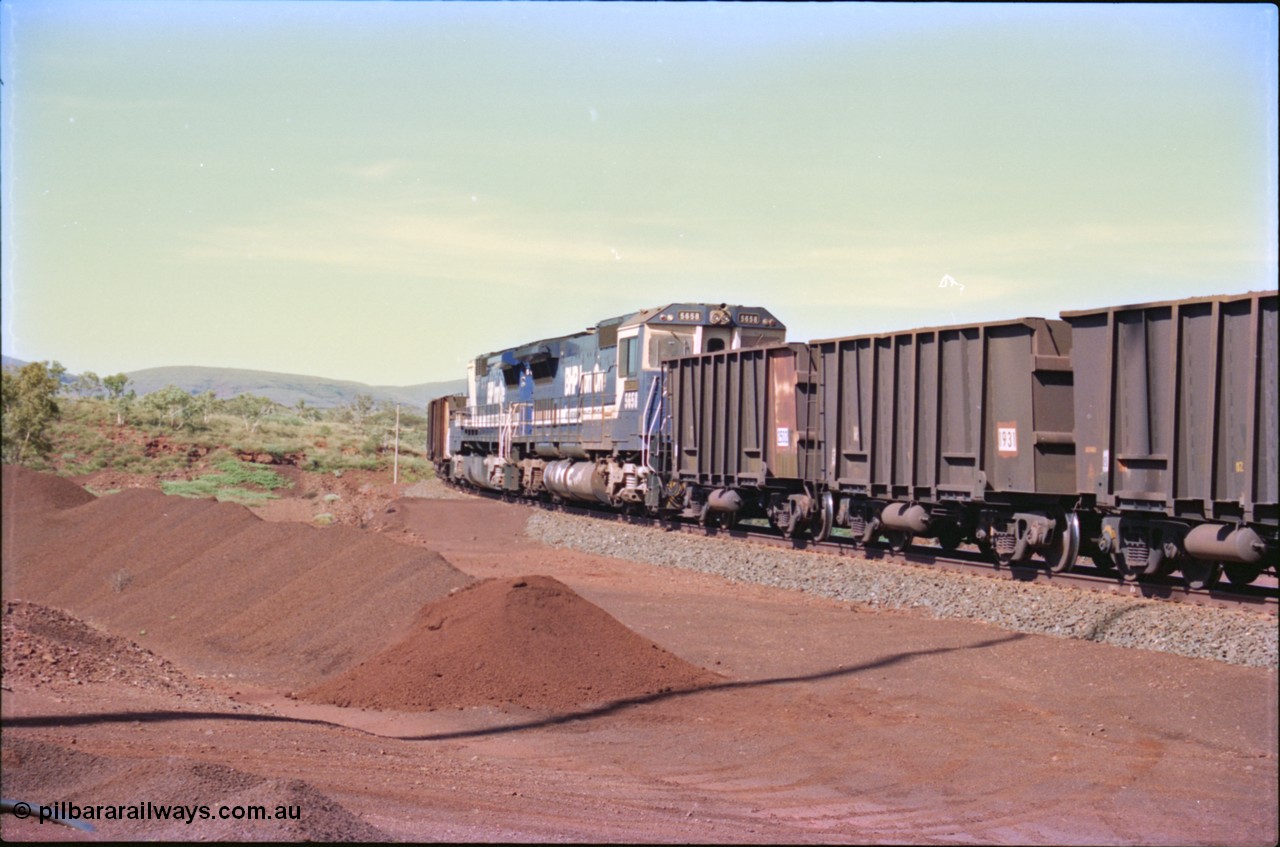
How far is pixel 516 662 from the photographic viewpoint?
11766mm

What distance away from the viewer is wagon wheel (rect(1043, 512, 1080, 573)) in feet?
49.4

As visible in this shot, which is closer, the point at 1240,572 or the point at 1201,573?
the point at 1201,573

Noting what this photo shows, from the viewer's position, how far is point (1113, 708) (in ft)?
34.4

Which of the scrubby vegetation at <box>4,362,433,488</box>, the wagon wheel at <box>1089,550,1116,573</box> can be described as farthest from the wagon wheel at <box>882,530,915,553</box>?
the scrubby vegetation at <box>4,362,433,488</box>

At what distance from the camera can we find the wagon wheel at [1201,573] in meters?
13.1

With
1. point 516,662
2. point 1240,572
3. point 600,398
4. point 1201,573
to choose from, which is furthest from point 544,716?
point 600,398

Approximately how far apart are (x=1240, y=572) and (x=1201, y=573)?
53 centimetres

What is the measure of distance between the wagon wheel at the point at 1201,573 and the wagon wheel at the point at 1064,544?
5.94ft

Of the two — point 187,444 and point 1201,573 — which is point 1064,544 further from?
point 187,444

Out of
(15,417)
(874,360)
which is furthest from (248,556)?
(874,360)

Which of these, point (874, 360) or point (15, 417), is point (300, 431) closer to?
point (15, 417)

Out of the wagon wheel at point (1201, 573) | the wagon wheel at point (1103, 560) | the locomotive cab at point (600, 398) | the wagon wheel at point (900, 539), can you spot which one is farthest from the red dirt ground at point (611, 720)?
the locomotive cab at point (600, 398)

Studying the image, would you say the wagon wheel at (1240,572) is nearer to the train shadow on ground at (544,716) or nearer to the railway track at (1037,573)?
the railway track at (1037,573)

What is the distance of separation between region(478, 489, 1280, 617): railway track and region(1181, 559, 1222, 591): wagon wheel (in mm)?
80
